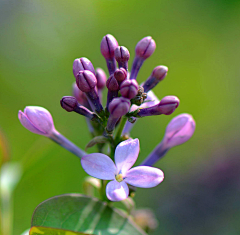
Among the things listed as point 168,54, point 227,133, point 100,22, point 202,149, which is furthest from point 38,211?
point 100,22

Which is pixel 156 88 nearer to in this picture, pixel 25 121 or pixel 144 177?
pixel 25 121

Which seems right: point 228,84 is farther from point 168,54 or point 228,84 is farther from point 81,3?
point 81,3

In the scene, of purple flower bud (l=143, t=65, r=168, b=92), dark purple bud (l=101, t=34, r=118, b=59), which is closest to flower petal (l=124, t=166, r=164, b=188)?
purple flower bud (l=143, t=65, r=168, b=92)

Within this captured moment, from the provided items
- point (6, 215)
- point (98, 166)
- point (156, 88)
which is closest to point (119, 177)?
point (98, 166)

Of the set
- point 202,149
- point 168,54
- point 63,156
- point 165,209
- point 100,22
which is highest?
point 100,22

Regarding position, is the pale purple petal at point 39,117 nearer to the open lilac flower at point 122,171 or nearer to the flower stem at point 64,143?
the flower stem at point 64,143

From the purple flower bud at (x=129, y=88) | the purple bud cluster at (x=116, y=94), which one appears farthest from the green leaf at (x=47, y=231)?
the purple flower bud at (x=129, y=88)

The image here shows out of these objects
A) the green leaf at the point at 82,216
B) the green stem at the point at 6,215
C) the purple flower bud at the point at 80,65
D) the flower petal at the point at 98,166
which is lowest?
the green stem at the point at 6,215
